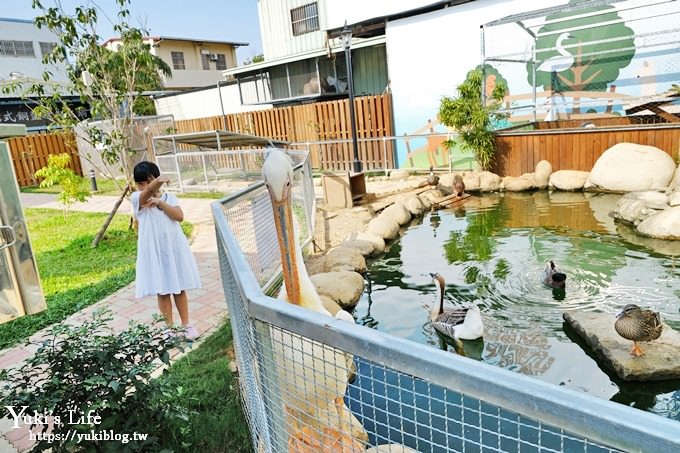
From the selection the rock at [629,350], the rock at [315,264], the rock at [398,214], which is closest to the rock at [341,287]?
the rock at [315,264]

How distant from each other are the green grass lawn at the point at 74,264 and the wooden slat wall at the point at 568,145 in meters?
7.21

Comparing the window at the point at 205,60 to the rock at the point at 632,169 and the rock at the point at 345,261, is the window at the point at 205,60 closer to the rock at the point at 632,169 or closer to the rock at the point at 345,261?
the rock at the point at 632,169

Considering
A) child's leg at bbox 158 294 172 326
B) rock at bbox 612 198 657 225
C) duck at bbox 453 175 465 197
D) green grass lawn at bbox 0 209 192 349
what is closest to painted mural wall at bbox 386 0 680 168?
duck at bbox 453 175 465 197

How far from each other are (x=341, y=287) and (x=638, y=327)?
2828mm

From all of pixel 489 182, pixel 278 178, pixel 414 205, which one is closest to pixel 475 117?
pixel 489 182

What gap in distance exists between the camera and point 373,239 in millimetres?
7062

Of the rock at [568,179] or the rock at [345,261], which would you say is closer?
the rock at [345,261]

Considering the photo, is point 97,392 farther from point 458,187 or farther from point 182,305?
point 458,187

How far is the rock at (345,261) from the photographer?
5957 millimetres

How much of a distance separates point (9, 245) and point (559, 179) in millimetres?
10008

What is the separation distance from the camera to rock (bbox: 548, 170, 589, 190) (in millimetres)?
9766

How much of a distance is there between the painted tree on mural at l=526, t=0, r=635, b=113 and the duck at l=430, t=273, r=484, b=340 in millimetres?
8681

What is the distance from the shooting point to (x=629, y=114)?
10.6m

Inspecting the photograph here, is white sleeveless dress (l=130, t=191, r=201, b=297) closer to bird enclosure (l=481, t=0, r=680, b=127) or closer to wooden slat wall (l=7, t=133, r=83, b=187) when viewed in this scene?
bird enclosure (l=481, t=0, r=680, b=127)
